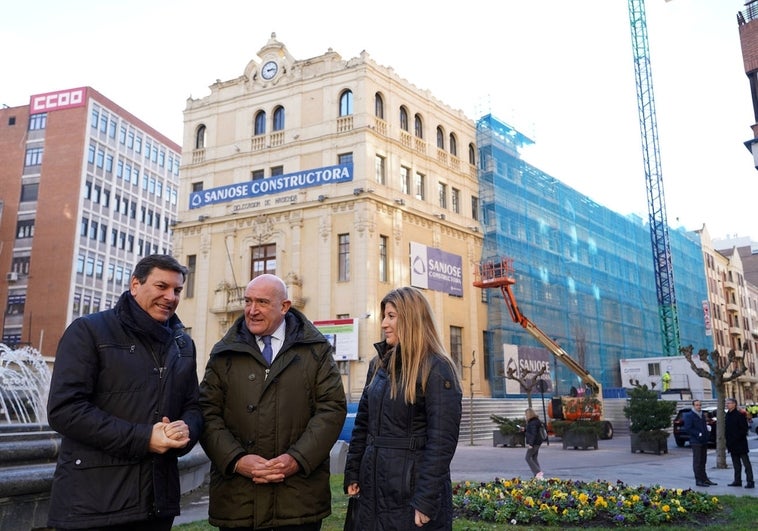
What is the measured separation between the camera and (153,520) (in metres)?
3.48

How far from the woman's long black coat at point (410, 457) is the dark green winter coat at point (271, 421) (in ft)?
0.88

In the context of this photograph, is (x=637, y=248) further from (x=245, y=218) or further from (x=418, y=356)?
(x=418, y=356)

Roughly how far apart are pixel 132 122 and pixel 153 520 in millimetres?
66960

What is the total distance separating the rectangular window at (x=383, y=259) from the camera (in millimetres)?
33000

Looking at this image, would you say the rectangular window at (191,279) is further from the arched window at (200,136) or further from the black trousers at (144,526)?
the black trousers at (144,526)

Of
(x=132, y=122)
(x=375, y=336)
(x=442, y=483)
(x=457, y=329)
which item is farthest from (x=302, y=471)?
(x=132, y=122)

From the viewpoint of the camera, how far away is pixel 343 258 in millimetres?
33094

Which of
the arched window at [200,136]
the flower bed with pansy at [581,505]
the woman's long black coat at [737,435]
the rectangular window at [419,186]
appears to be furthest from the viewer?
the arched window at [200,136]

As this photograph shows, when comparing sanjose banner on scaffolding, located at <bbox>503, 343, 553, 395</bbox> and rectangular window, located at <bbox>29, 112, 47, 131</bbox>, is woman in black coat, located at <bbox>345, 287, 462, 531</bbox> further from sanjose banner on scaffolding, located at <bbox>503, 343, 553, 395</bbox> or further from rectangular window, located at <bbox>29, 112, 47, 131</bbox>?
rectangular window, located at <bbox>29, 112, 47, 131</bbox>

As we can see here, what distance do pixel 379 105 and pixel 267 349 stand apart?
108ft

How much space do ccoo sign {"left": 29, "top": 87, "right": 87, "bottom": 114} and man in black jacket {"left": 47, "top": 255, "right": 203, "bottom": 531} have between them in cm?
6134

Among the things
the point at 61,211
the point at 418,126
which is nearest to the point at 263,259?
the point at 418,126

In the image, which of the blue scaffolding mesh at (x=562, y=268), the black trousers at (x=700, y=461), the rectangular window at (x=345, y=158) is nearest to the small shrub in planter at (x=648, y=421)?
the black trousers at (x=700, y=461)

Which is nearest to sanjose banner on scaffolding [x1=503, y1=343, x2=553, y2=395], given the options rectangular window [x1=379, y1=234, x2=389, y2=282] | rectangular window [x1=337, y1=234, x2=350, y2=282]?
rectangular window [x1=379, y1=234, x2=389, y2=282]
